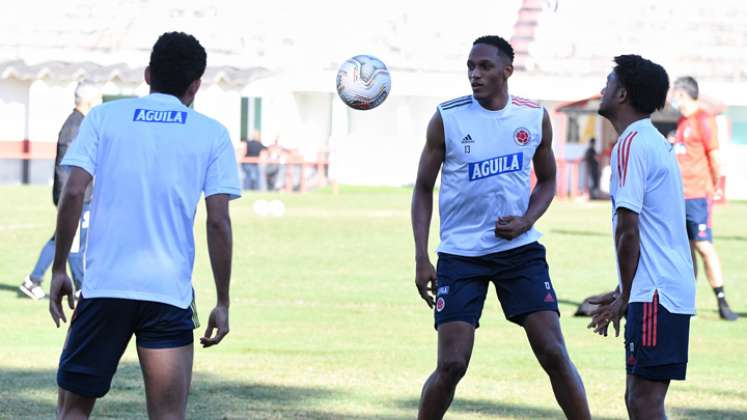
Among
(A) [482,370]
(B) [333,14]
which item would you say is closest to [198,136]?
(A) [482,370]

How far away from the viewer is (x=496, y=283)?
7.42m

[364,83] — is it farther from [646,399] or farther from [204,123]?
[646,399]

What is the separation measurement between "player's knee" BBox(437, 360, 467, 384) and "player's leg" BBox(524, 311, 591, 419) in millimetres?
397

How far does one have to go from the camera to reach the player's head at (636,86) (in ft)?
21.2

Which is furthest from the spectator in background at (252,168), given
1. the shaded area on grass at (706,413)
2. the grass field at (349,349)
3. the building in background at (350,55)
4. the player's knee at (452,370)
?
the player's knee at (452,370)

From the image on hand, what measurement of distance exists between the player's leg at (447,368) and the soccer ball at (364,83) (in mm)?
2274

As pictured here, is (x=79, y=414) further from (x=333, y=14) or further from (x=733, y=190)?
(x=333, y=14)

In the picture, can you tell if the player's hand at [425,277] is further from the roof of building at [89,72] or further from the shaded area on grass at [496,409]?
the roof of building at [89,72]

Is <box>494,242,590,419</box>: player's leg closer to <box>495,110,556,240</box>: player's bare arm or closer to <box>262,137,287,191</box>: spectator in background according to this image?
<box>495,110,556,240</box>: player's bare arm

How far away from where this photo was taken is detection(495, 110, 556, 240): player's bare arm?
7.34 m

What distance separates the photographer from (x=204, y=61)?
6035mm

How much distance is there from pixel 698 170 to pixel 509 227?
21.9 ft

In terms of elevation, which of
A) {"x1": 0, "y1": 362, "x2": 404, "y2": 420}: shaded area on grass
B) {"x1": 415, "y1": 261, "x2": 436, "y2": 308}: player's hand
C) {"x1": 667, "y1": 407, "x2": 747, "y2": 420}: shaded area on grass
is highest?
{"x1": 415, "y1": 261, "x2": 436, "y2": 308}: player's hand

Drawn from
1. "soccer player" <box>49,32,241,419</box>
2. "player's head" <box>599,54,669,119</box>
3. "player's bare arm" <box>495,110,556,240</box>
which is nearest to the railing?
"player's bare arm" <box>495,110,556,240</box>
